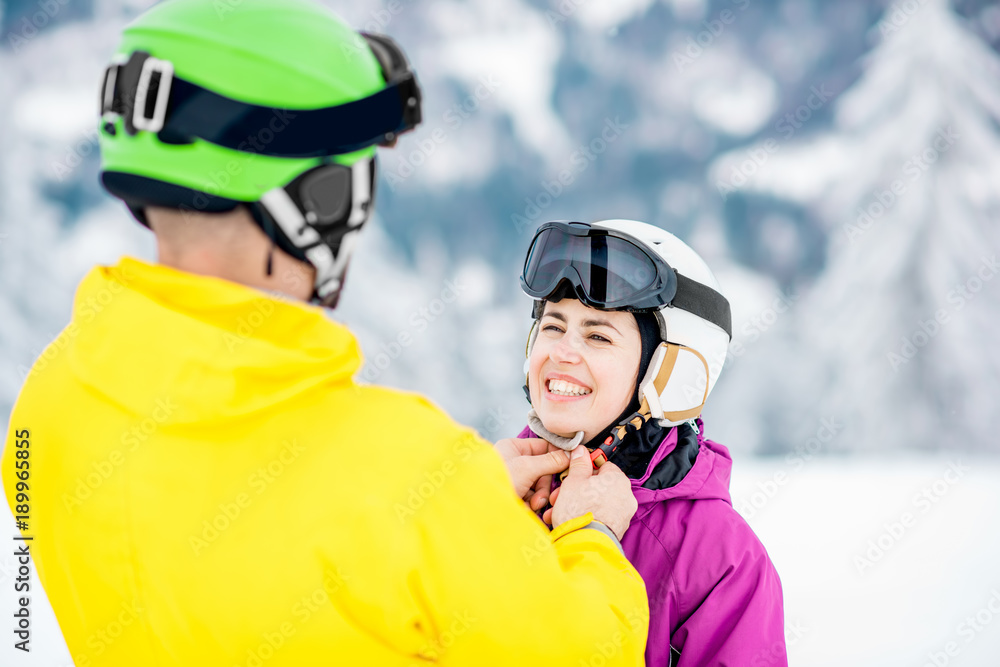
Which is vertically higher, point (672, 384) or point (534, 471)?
point (672, 384)

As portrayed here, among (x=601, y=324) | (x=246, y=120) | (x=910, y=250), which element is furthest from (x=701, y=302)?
(x=910, y=250)

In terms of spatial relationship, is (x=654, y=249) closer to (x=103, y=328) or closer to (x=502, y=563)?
(x=502, y=563)

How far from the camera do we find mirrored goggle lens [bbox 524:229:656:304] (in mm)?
2414

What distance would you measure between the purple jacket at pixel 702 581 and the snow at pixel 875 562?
314 centimetres

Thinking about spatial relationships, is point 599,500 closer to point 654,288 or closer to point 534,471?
point 534,471

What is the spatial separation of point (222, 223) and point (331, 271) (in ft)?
0.61

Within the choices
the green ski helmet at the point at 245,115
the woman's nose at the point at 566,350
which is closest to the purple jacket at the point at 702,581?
the woman's nose at the point at 566,350

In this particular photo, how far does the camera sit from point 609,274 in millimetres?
2416

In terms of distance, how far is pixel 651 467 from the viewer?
2330 mm

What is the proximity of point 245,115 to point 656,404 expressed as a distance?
5.42 feet

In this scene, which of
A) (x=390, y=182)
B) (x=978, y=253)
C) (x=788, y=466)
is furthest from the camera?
(x=390, y=182)

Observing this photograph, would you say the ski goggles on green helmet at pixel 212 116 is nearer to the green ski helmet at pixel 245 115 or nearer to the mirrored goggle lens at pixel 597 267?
the green ski helmet at pixel 245 115

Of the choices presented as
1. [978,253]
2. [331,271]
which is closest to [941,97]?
[978,253]

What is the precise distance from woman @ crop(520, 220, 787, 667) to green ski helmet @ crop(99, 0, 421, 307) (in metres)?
1.31
